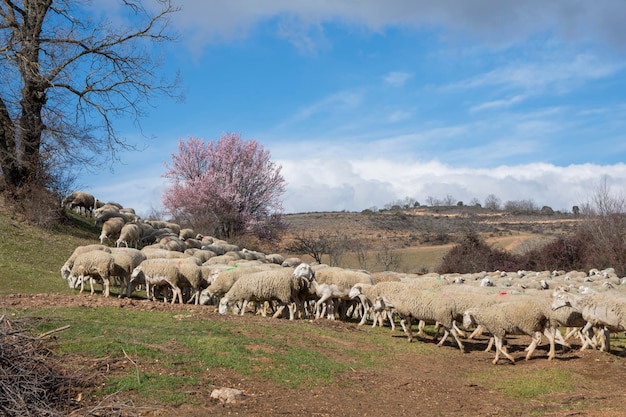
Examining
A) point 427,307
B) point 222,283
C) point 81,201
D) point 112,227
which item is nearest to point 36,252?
point 112,227

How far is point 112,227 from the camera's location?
27.0 meters

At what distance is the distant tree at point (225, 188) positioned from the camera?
43.6 metres

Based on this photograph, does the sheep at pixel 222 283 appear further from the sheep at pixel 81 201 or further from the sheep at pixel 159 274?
the sheep at pixel 81 201

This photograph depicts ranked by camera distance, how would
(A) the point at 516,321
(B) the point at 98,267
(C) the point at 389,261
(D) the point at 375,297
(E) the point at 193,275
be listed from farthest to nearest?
(C) the point at 389,261 → (E) the point at 193,275 → (D) the point at 375,297 → (B) the point at 98,267 → (A) the point at 516,321

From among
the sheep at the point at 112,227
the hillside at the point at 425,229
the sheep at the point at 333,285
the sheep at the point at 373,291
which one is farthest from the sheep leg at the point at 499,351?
the hillside at the point at 425,229

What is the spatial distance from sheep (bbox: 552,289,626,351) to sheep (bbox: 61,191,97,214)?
2855cm

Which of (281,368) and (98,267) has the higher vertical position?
(98,267)

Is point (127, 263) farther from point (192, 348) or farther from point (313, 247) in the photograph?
point (313, 247)

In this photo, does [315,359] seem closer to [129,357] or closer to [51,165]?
[129,357]

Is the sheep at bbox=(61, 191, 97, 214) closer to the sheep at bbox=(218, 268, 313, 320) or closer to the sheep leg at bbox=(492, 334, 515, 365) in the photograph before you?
the sheep at bbox=(218, 268, 313, 320)

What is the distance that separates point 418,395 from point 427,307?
503 centimetres

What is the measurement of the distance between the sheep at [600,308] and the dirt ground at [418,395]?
0.97m

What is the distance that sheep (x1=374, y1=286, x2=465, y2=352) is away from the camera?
14.5m

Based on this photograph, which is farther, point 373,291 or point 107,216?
point 107,216
